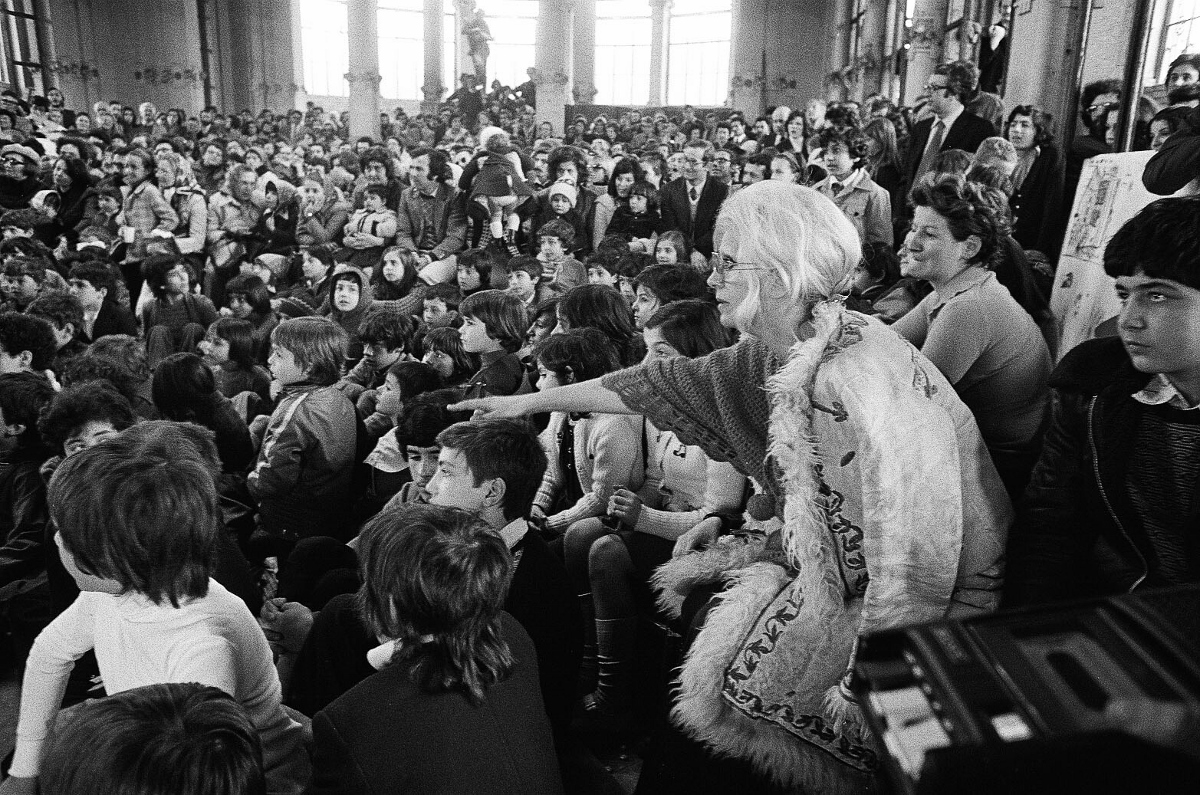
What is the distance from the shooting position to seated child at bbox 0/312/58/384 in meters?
4.03

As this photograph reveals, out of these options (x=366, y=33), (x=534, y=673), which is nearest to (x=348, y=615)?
(x=534, y=673)

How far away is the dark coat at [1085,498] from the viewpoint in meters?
1.56

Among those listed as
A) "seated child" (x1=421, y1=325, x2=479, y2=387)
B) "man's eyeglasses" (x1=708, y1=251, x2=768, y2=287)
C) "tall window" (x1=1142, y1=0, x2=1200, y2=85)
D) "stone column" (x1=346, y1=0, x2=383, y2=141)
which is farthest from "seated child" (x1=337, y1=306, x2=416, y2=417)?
"stone column" (x1=346, y1=0, x2=383, y2=141)

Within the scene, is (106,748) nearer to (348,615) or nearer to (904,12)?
(348,615)

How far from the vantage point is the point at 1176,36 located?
8.12 metres

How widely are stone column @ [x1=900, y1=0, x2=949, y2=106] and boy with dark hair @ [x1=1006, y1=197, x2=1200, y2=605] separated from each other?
1193 cm

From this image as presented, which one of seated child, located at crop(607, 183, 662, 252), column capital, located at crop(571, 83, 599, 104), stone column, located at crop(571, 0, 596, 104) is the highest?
stone column, located at crop(571, 0, 596, 104)

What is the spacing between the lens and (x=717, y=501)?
2711 mm

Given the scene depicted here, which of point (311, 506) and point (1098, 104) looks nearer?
point (311, 506)

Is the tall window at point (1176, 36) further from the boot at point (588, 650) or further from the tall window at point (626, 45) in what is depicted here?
the tall window at point (626, 45)

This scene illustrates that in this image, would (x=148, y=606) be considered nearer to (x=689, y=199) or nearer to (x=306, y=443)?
(x=306, y=443)

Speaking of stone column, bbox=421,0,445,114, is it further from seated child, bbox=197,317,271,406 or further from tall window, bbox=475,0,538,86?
seated child, bbox=197,317,271,406

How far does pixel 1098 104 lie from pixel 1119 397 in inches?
176

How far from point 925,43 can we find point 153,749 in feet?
44.5
